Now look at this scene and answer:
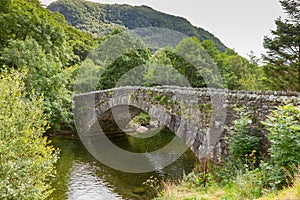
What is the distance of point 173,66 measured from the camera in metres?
27.8

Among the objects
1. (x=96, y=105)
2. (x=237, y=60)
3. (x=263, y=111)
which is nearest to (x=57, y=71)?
(x=96, y=105)

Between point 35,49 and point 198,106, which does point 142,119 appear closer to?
point 35,49

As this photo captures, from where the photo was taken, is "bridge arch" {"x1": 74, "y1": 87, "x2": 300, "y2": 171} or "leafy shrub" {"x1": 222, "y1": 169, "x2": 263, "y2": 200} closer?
"leafy shrub" {"x1": 222, "y1": 169, "x2": 263, "y2": 200}

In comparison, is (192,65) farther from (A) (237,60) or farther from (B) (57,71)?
(B) (57,71)

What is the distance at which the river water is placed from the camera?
31.9 ft

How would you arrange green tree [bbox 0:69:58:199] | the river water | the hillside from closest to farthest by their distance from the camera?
green tree [bbox 0:69:58:199], the river water, the hillside

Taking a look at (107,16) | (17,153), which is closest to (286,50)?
(17,153)

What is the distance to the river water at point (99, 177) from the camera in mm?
9719

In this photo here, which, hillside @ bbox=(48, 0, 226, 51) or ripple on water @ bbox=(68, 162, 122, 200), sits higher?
hillside @ bbox=(48, 0, 226, 51)

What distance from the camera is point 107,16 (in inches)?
3740

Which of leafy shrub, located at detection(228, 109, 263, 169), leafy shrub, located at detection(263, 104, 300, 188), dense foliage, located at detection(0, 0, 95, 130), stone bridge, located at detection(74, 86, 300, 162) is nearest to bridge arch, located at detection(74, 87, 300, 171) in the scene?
stone bridge, located at detection(74, 86, 300, 162)

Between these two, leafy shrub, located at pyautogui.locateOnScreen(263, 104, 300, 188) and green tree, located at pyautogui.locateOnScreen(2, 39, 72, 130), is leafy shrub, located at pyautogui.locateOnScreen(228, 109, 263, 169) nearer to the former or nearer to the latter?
leafy shrub, located at pyautogui.locateOnScreen(263, 104, 300, 188)

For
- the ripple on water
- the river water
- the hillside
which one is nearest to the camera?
the ripple on water

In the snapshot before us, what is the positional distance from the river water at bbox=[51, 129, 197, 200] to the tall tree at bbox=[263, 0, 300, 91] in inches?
367
